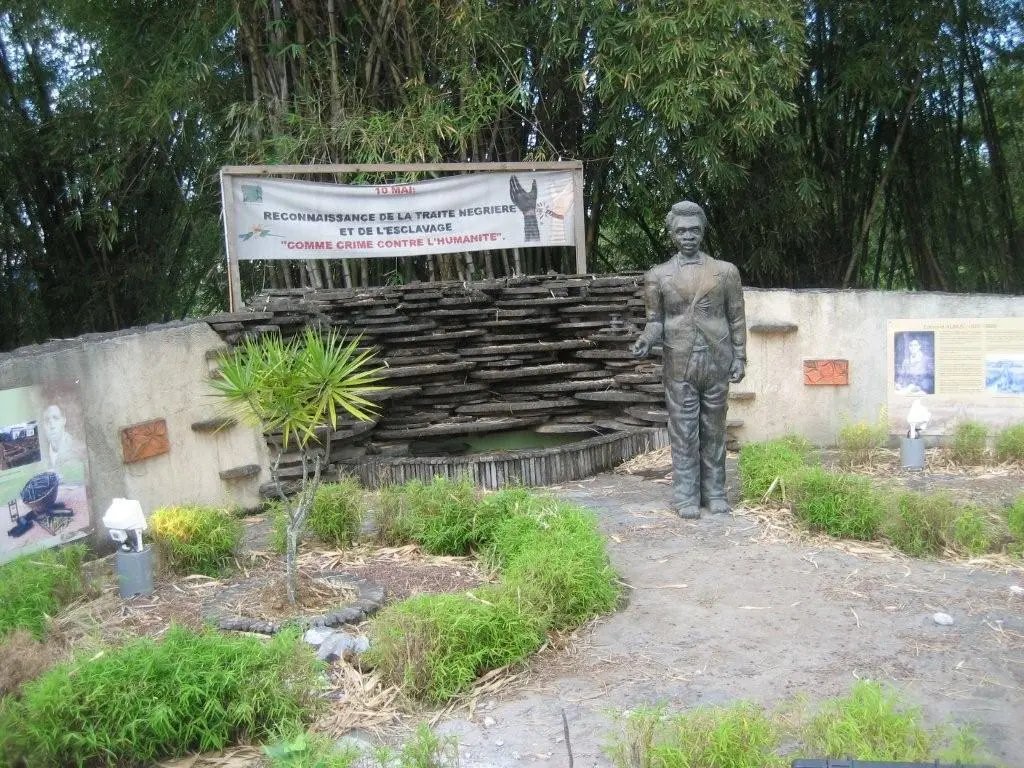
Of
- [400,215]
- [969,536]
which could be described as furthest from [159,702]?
[400,215]

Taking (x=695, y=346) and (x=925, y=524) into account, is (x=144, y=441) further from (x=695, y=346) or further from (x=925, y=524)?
(x=925, y=524)

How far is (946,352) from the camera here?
21.9 ft

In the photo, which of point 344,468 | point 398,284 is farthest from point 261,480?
point 398,284

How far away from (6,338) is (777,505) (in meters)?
7.96

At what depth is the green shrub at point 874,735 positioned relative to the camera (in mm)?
2439

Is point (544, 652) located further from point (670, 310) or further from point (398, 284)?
point (398, 284)

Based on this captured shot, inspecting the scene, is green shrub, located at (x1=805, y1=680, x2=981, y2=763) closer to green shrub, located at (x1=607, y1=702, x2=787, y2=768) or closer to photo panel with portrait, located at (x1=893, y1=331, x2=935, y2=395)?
green shrub, located at (x1=607, y1=702, x2=787, y2=768)

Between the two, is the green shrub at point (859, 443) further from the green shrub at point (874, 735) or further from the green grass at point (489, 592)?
the green shrub at point (874, 735)

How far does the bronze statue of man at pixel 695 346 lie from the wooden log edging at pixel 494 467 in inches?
44.2

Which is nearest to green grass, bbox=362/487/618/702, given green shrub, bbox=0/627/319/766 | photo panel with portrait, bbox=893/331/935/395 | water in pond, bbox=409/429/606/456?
green shrub, bbox=0/627/319/766

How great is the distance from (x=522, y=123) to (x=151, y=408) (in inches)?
155

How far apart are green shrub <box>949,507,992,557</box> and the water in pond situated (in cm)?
315

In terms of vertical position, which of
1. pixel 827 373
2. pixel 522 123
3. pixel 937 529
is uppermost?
pixel 522 123

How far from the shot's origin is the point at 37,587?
3967 millimetres
